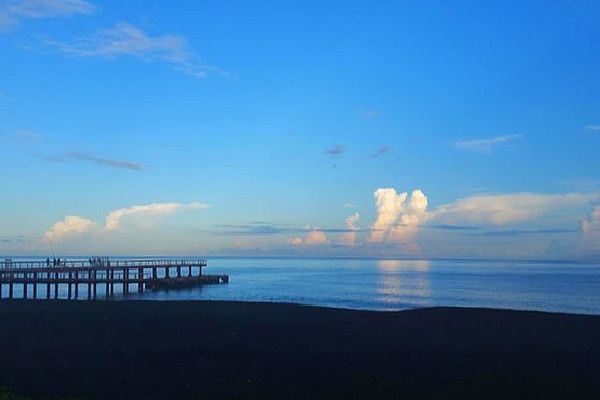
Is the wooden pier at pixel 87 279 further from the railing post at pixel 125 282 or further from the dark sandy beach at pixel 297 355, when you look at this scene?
the dark sandy beach at pixel 297 355

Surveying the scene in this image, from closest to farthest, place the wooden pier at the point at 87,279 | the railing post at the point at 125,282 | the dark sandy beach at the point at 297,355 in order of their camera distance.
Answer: the dark sandy beach at the point at 297,355 < the wooden pier at the point at 87,279 < the railing post at the point at 125,282

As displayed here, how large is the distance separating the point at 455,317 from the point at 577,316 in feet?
29.6

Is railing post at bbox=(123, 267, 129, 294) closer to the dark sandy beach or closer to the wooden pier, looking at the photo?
the wooden pier

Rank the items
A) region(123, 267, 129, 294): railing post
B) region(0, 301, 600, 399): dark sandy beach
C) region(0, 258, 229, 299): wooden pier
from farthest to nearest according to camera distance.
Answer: region(123, 267, 129, 294): railing post → region(0, 258, 229, 299): wooden pier → region(0, 301, 600, 399): dark sandy beach

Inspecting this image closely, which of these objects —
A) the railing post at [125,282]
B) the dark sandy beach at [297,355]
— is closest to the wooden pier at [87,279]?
the railing post at [125,282]

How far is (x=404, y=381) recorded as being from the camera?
20984 mm

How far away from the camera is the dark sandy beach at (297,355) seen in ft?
65.2

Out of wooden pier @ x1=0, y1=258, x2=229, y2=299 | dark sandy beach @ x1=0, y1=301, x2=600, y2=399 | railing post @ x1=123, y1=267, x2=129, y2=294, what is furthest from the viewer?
railing post @ x1=123, y1=267, x2=129, y2=294

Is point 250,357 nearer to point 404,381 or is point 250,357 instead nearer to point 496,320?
point 404,381

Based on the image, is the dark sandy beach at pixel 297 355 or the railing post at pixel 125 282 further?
the railing post at pixel 125 282

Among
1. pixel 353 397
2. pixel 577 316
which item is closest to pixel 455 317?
pixel 577 316

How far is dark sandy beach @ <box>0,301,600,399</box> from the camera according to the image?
19.9m

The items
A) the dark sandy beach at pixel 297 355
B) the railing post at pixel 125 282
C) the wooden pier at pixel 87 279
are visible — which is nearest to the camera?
the dark sandy beach at pixel 297 355

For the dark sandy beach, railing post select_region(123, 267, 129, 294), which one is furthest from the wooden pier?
the dark sandy beach
